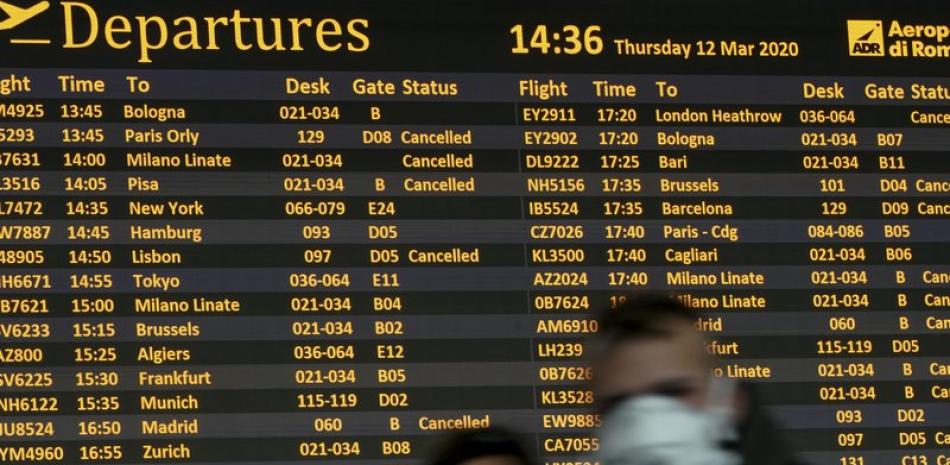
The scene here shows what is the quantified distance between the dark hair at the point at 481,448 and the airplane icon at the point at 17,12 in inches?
109

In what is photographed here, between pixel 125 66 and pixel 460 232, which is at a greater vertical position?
pixel 125 66

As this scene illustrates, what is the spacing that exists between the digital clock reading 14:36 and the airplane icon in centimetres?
111

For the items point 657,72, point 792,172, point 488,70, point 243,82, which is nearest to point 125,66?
point 243,82

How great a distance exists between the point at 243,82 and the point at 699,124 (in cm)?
110

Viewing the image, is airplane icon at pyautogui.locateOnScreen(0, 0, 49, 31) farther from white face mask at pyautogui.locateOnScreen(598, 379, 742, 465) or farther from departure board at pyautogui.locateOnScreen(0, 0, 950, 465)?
white face mask at pyautogui.locateOnScreen(598, 379, 742, 465)

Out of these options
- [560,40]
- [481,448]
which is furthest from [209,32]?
[481,448]

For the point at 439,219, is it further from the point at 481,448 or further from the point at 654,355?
the point at 654,355

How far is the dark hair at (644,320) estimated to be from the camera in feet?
5.07

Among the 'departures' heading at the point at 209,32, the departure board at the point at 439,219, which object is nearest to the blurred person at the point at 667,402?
the departure board at the point at 439,219

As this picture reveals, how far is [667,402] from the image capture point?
1.52 metres

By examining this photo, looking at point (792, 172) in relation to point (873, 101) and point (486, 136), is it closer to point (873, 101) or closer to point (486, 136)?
point (873, 101)

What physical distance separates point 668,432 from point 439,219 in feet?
11.2

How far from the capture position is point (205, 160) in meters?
4.85

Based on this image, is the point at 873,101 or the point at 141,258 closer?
the point at 141,258
